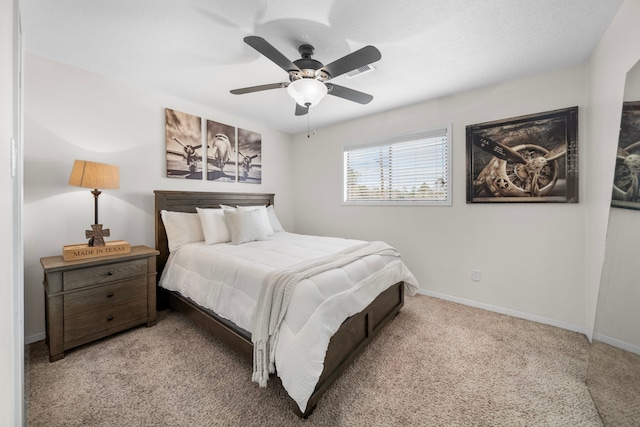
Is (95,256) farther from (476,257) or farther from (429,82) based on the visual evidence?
(476,257)

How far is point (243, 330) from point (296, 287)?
25.2 inches

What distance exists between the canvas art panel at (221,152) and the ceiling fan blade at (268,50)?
1.99 m

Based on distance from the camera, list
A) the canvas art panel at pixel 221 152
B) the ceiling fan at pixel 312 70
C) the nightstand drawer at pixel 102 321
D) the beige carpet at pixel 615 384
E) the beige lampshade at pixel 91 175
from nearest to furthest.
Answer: the beige carpet at pixel 615 384 < the ceiling fan at pixel 312 70 < the nightstand drawer at pixel 102 321 < the beige lampshade at pixel 91 175 < the canvas art panel at pixel 221 152

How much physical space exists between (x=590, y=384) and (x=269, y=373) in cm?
206

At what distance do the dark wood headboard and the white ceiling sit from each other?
1.23 metres

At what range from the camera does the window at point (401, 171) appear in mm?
3061

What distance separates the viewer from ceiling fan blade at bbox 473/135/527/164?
2527 mm

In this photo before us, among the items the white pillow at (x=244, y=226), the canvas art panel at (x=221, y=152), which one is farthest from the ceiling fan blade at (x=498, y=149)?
the canvas art panel at (x=221, y=152)

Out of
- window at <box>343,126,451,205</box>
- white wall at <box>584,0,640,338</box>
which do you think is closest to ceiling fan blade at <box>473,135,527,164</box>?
window at <box>343,126,451,205</box>

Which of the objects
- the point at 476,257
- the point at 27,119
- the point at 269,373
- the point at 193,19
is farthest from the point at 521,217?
the point at 27,119

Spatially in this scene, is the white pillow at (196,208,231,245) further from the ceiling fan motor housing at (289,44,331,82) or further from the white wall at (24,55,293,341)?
the ceiling fan motor housing at (289,44,331,82)

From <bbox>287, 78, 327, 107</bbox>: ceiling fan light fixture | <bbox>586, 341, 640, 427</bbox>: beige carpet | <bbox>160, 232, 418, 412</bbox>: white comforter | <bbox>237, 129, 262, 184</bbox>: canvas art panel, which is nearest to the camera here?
<bbox>586, 341, 640, 427</bbox>: beige carpet

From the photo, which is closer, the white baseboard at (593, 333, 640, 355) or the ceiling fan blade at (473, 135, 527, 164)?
the white baseboard at (593, 333, 640, 355)

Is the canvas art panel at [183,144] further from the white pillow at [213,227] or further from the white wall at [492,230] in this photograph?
the white wall at [492,230]
